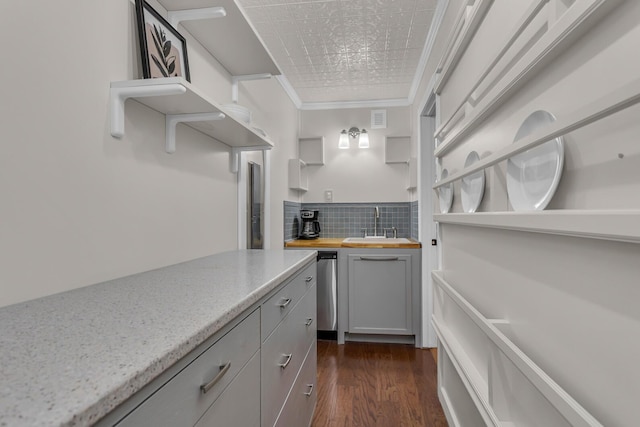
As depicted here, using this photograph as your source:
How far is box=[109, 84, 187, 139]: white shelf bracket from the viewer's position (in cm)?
101

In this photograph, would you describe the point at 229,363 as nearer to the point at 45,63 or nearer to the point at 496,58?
the point at 45,63

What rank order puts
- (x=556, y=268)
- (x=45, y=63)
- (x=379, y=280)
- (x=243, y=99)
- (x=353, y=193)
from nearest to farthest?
1. (x=556, y=268)
2. (x=45, y=63)
3. (x=243, y=99)
4. (x=379, y=280)
5. (x=353, y=193)

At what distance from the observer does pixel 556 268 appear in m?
0.70

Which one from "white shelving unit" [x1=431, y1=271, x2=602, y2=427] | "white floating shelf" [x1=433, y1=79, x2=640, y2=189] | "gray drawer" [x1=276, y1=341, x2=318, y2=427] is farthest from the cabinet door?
"white floating shelf" [x1=433, y1=79, x2=640, y2=189]

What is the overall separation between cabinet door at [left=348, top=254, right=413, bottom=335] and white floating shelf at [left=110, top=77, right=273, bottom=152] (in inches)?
65.8

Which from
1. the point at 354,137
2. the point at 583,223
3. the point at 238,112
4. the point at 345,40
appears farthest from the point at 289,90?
the point at 583,223

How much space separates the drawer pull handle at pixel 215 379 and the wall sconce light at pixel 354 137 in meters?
3.15

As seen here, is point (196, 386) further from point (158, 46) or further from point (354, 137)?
point (354, 137)

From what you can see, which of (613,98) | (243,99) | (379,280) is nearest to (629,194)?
(613,98)

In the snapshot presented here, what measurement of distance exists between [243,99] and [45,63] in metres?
1.38

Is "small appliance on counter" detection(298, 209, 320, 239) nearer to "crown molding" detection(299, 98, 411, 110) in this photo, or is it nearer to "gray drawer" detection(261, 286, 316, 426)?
"crown molding" detection(299, 98, 411, 110)

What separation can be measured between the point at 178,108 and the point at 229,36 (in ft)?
1.78

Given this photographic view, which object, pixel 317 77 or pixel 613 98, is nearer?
pixel 613 98

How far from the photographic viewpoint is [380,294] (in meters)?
2.95
